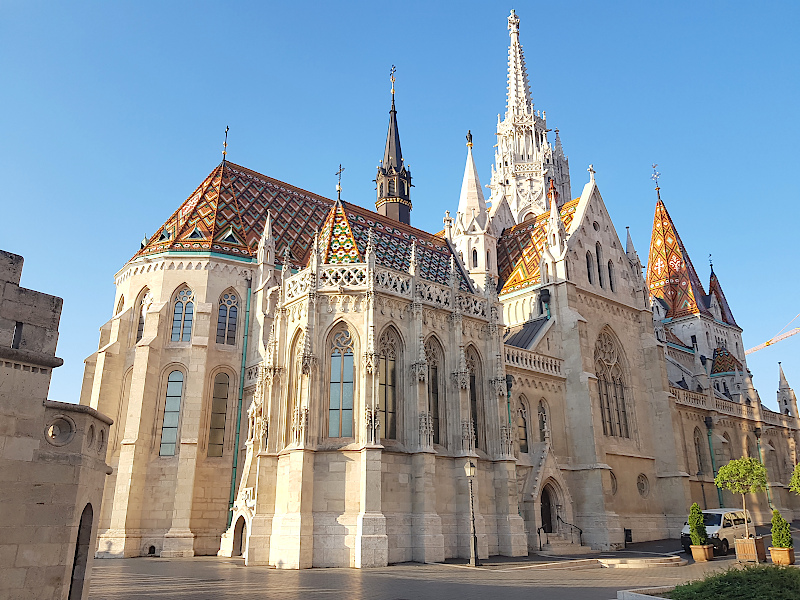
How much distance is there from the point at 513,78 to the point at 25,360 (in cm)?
5912

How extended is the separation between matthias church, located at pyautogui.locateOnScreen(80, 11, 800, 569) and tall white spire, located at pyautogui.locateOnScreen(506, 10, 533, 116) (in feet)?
83.6

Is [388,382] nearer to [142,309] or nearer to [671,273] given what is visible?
[142,309]

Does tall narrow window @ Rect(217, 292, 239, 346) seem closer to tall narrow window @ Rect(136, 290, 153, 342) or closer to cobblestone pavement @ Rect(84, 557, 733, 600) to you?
tall narrow window @ Rect(136, 290, 153, 342)

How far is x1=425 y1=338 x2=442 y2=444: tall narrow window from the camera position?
20906 millimetres

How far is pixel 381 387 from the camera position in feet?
65.7

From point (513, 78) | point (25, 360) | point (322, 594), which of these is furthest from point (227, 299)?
point (513, 78)

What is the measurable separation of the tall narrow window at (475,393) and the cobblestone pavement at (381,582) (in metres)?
5.05

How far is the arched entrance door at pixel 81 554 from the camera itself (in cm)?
790

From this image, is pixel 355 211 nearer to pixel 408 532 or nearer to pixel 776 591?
pixel 408 532

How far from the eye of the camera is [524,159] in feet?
183

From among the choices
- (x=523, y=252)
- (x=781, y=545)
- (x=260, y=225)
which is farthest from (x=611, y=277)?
(x=781, y=545)

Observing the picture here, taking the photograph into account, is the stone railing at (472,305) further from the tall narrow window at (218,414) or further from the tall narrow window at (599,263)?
the tall narrow window at (218,414)

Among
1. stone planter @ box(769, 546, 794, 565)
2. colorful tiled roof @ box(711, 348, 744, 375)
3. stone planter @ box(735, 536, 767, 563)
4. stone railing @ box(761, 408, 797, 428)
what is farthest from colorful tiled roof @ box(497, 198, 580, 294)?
colorful tiled roof @ box(711, 348, 744, 375)

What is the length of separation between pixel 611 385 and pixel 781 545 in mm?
14586
